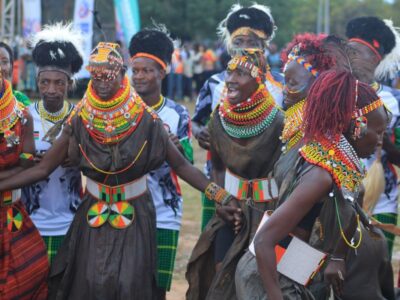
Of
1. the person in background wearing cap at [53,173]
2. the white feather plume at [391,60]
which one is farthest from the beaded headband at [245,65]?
the white feather plume at [391,60]

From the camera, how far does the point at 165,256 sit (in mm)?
5934

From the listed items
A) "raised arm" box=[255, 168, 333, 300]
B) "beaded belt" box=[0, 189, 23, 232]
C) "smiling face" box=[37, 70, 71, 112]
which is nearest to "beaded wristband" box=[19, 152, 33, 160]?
"beaded belt" box=[0, 189, 23, 232]

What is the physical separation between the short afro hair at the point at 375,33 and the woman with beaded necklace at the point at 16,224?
293 cm

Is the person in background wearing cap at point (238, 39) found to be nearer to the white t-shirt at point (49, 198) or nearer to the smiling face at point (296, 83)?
the white t-shirt at point (49, 198)

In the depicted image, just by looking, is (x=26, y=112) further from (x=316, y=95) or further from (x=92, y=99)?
(x=316, y=95)

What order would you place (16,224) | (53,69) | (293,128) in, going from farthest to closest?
(53,69)
(16,224)
(293,128)

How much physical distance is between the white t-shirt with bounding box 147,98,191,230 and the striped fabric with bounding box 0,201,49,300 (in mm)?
1064

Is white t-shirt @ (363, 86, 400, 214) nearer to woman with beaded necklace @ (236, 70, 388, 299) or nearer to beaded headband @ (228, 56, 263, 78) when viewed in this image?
beaded headband @ (228, 56, 263, 78)

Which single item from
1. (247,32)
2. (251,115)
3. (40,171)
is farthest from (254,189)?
(247,32)

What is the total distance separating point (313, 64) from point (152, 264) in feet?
5.53

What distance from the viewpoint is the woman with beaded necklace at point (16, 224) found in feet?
17.4

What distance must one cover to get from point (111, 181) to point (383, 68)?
2906mm

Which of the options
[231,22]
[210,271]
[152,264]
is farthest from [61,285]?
[231,22]

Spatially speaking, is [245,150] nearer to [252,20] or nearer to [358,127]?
[358,127]
